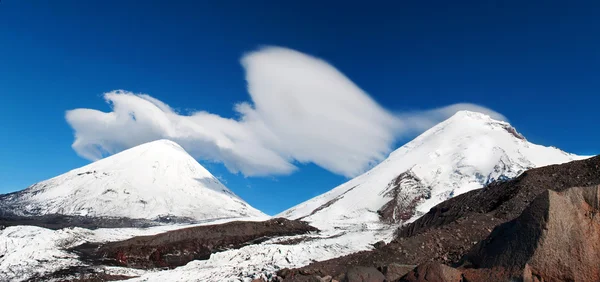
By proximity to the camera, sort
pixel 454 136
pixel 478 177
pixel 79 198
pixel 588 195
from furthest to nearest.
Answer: pixel 79 198
pixel 454 136
pixel 478 177
pixel 588 195

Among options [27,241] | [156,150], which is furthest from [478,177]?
[156,150]

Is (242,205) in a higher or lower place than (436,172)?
higher

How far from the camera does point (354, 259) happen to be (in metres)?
14.9

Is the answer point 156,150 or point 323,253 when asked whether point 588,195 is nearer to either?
point 323,253

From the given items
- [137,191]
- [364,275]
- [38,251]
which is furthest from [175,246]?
[137,191]

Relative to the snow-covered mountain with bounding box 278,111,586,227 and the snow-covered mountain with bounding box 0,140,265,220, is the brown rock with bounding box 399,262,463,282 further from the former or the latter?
the snow-covered mountain with bounding box 0,140,265,220

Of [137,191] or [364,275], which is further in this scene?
[137,191]

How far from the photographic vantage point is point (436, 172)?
7419 centimetres

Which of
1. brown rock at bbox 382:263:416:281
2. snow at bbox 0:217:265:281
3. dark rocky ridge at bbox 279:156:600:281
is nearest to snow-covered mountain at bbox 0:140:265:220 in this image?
snow at bbox 0:217:265:281

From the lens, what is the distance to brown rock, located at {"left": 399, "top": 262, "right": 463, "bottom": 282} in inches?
290

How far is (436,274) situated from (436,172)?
70.4 metres

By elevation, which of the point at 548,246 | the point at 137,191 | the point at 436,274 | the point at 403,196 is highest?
the point at 137,191

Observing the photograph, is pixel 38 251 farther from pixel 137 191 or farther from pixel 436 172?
pixel 137 191

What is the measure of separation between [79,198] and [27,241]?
93333 millimetres
